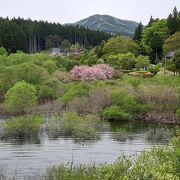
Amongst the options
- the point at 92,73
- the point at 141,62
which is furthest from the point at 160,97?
the point at 141,62

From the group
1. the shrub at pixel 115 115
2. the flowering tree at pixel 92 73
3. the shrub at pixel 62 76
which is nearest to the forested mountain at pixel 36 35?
the shrub at pixel 62 76

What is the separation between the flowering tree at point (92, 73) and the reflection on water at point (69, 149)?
115 ft

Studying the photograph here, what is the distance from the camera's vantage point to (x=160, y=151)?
2162 centimetres

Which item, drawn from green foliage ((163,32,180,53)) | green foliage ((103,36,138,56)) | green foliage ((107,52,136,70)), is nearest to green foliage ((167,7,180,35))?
green foliage ((103,36,138,56))

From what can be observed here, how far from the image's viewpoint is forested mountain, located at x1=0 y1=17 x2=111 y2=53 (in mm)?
125312

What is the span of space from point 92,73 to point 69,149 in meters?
45.5

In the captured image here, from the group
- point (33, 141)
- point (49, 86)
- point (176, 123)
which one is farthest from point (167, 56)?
Answer: point (33, 141)

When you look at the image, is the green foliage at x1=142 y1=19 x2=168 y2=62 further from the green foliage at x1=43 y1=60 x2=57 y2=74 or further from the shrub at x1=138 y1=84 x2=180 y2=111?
the shrub at x1=138 y1=84 x2=180 y2=111

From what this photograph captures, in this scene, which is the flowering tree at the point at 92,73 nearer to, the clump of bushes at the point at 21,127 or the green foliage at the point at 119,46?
the green foliage at the point at 119,46

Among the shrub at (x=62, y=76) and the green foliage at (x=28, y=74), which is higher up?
the green foliage at (x=28, y=74)

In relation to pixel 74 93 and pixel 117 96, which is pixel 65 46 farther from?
pixel 117 96

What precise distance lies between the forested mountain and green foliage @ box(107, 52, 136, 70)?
40.8 m

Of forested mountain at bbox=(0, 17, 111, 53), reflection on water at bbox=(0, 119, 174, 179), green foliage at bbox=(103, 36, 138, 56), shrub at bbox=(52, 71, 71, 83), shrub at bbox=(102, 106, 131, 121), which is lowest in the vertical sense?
reflection on water at bbox=(0, 119, 174, 179)

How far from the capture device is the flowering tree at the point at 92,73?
273 feet
